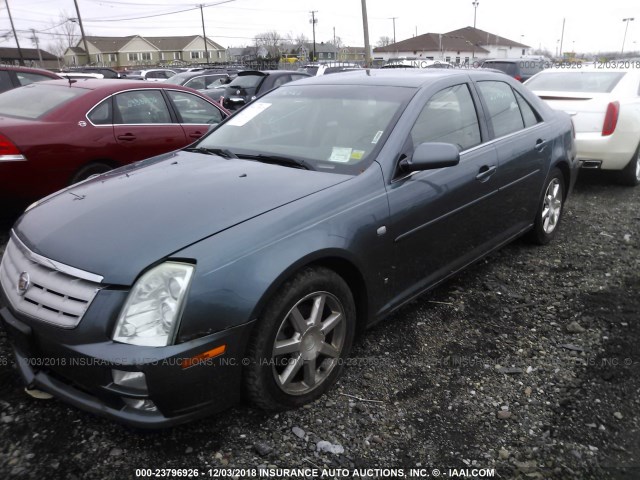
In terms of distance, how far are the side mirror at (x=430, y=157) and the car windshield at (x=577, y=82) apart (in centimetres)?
497

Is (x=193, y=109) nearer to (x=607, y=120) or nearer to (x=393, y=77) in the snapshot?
(x=393, y=77)

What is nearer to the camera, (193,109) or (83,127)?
(83,127)

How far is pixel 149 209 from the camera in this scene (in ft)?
7.96

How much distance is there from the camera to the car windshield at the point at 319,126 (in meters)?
2.96

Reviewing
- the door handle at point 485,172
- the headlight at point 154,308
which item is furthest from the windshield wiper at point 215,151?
the door handle at point 485,172

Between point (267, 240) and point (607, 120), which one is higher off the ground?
point (267, 240)

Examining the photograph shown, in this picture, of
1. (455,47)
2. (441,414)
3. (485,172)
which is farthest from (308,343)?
(455,47)

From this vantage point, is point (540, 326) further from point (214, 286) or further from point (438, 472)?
point (214, 286)

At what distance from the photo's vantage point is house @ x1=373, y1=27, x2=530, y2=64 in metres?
77.4

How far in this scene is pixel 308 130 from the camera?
3.24 metres

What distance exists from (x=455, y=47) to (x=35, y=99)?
3231 inches

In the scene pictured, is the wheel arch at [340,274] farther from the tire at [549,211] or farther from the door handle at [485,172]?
the tire at [549,211]

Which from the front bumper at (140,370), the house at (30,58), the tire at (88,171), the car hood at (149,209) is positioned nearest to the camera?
the front bumper at (140,370)

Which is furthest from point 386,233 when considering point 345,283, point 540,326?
point 540,326
